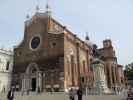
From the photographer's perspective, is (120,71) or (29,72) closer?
(29,72)

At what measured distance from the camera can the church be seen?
31.5 m

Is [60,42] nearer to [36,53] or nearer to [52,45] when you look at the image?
[52,45]

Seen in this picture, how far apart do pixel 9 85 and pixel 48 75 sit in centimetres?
988

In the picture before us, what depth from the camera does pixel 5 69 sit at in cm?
3784

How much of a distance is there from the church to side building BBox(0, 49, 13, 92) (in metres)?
1.23

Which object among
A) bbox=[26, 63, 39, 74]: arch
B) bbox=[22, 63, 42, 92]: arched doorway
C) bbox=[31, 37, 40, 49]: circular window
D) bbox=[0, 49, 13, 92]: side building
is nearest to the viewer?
bbox=[22, 63, 42, 92]: arched doorway

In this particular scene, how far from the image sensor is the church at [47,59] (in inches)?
1239

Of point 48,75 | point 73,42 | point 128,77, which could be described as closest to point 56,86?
point 48,75

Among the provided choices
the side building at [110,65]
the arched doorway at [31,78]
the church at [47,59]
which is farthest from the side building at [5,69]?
the side building at [110,65]

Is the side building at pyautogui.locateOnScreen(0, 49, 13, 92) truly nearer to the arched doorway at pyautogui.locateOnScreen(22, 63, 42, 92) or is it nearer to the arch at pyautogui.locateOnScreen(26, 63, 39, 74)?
the arched doorway at pyautogui.locateOnScreen(22, 63, 42, 92)

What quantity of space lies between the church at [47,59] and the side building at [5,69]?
4.04 feet

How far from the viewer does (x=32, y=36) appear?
37.3 metres

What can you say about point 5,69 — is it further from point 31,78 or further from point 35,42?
point 35,42

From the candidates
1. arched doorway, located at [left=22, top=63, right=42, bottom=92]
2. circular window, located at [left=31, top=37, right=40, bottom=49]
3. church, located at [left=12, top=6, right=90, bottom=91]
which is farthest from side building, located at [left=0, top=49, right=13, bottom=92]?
circular window, located at [left=31, top=37, right=40, bottom=49]
